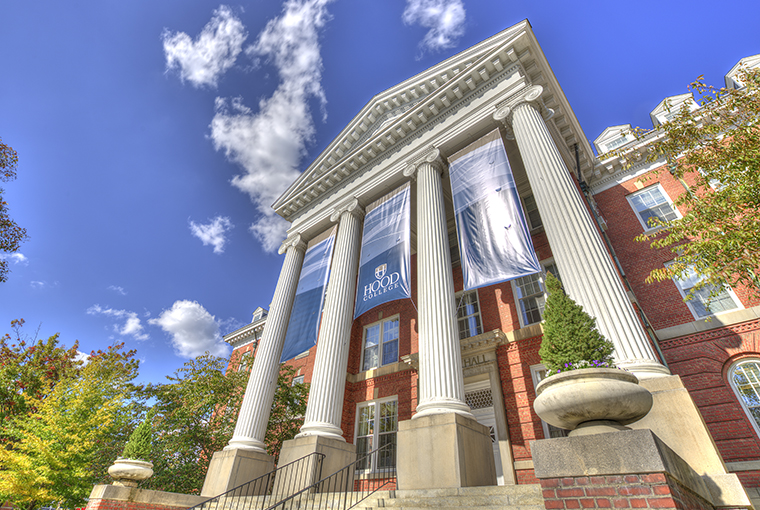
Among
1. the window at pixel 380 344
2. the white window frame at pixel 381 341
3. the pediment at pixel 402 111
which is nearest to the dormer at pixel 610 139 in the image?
the pediment at pixel 402 111

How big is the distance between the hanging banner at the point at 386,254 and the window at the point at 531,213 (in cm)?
607

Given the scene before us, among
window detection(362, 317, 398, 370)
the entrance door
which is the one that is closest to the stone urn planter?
the entrance door

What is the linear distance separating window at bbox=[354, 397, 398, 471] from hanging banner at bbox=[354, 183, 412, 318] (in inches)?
229

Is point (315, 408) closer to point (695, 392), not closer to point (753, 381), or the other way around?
point (695, 392)

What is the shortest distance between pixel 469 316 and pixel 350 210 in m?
7.10

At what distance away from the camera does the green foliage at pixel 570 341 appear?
16.5 ft

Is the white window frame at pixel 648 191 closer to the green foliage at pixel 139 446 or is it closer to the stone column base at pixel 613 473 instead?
the stone column base at pixel 613 473

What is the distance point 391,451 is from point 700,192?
15.4 m

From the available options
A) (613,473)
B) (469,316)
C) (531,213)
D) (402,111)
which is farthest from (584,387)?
(402,111)

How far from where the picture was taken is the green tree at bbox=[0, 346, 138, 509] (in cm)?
1218

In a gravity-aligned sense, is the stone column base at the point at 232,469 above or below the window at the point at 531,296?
below

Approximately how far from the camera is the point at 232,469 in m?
12.0

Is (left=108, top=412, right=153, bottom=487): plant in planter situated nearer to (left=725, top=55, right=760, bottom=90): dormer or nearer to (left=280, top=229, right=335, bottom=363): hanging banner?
(left=280, top=229, right=335, bottom=363): hanging banner

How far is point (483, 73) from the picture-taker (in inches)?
555
